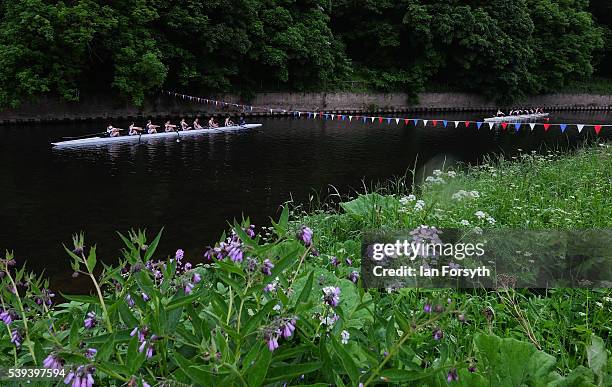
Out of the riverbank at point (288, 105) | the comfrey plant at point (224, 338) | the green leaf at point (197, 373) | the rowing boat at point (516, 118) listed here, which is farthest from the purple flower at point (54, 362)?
the rowing boat at point (516, 118)

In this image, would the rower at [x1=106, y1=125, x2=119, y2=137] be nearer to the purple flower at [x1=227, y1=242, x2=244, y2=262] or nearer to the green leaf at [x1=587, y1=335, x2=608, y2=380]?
the purple flower at [x1=227, y1=242, x2=244, y2=262]

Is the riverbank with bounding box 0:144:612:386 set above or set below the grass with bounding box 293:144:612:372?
above

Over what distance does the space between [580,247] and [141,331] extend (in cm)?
403

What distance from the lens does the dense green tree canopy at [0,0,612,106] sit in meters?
24.8

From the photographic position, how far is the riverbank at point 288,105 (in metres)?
27.1

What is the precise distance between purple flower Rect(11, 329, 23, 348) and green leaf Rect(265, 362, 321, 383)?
1107 mm

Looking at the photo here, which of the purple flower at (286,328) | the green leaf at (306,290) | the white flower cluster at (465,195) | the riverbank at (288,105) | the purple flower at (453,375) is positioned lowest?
the white flower cluster at (465,195)

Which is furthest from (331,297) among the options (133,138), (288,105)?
(288,105)

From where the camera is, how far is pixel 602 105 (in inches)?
2125

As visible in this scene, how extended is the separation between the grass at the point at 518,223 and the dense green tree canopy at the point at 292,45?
22.0 m

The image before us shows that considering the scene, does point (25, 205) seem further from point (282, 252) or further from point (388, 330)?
point (388, 330)

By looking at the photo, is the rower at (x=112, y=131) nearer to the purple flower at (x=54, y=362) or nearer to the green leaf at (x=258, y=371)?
the purple flower at (x=54, y=362)

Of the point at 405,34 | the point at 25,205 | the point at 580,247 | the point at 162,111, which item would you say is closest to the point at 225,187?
the point at 25,205

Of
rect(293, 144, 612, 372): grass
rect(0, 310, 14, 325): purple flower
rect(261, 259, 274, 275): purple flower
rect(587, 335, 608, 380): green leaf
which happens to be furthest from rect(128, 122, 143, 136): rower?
rect(587, 335, 608, 380): green leaf
